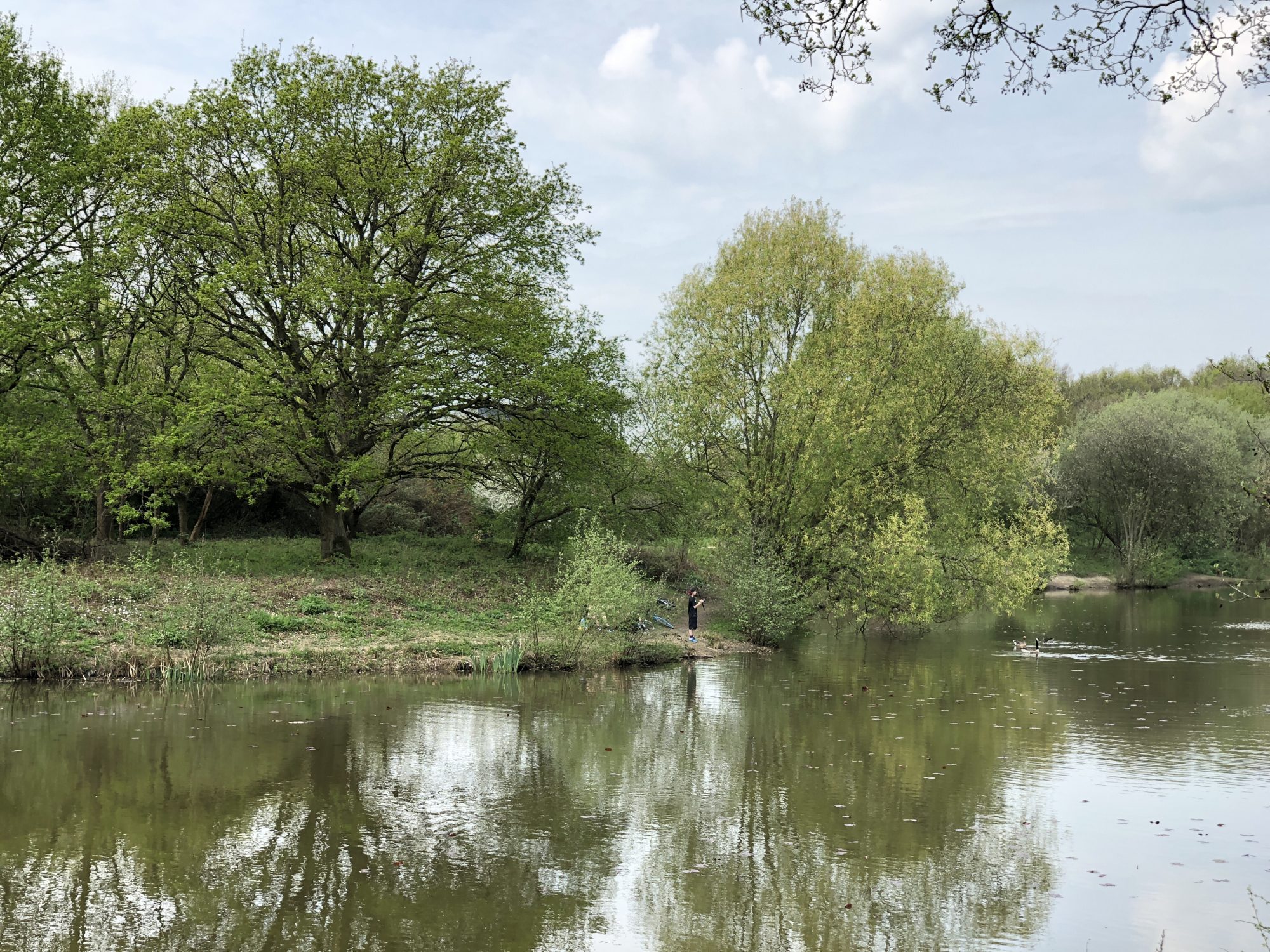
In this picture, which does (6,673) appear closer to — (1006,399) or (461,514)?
(461,514)

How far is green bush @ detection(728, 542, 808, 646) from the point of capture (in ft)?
90.3

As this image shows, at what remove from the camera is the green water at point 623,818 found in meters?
7.89

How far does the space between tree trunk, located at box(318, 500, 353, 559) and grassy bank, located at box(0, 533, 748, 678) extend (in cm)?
48

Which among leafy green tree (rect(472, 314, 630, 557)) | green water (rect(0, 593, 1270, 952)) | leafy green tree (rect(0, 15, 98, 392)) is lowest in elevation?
green water (rect(0, 593, 1270, 952))

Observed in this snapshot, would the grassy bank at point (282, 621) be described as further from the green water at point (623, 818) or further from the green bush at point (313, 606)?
the green water at point (623, 818)

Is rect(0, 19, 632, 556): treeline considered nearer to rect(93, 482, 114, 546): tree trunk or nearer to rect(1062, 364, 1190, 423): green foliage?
rect(93, 482, 114, 546): tree trunk

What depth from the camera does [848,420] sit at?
95.6 feet

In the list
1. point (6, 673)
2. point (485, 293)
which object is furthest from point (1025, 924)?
point (485, 293)

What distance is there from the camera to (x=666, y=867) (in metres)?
9.30

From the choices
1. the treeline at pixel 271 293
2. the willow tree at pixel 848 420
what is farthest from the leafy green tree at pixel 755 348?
the treeline at pixel 271 293

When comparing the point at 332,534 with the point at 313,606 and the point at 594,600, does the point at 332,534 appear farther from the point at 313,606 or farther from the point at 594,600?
the point at 594,600

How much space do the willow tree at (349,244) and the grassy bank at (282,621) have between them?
2927 millimetres

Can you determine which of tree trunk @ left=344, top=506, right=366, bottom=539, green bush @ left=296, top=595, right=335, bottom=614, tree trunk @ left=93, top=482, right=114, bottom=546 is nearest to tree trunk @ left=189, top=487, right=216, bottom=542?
tree trunk @ left=93, top=482, right=114, bottom=546

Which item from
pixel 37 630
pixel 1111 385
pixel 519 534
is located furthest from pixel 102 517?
pixel 1111 385
